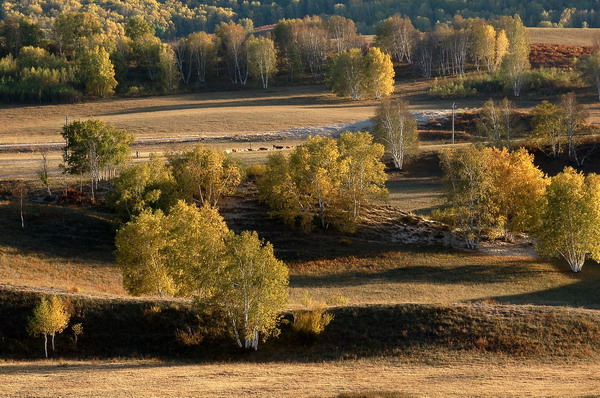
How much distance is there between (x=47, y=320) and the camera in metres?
39.0

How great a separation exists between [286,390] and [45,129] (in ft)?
338

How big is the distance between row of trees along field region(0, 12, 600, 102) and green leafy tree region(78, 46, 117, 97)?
0.69ft

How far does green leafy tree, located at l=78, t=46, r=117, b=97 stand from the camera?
155750mm

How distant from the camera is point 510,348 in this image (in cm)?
3881

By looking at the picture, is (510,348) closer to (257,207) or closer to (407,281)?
(407,281)

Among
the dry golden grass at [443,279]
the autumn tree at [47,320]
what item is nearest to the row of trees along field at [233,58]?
the dry golden grass at [443,279]

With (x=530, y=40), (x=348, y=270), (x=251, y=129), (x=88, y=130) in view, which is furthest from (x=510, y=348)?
(x=530, y=40)

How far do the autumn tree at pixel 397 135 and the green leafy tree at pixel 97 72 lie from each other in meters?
74.9

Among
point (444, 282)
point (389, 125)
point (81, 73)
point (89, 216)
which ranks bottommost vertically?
point (444, 282)

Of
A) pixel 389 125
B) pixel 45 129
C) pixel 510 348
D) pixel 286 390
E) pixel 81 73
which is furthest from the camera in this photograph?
pixel 81 73

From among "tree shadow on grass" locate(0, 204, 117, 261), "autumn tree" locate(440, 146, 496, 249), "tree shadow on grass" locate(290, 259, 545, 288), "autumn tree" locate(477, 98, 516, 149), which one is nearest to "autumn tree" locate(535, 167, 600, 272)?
"tree shadow on grass" locate(290, 259, 545, 288)

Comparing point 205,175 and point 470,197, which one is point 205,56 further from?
point 470,197

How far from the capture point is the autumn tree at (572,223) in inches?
2512

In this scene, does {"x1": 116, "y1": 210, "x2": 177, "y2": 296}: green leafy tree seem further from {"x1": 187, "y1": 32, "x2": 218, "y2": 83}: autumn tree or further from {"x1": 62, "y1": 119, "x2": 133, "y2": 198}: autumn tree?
{"x1": 187, "y1": 32, "x2": 218, "y2": 83}: autumn tree
